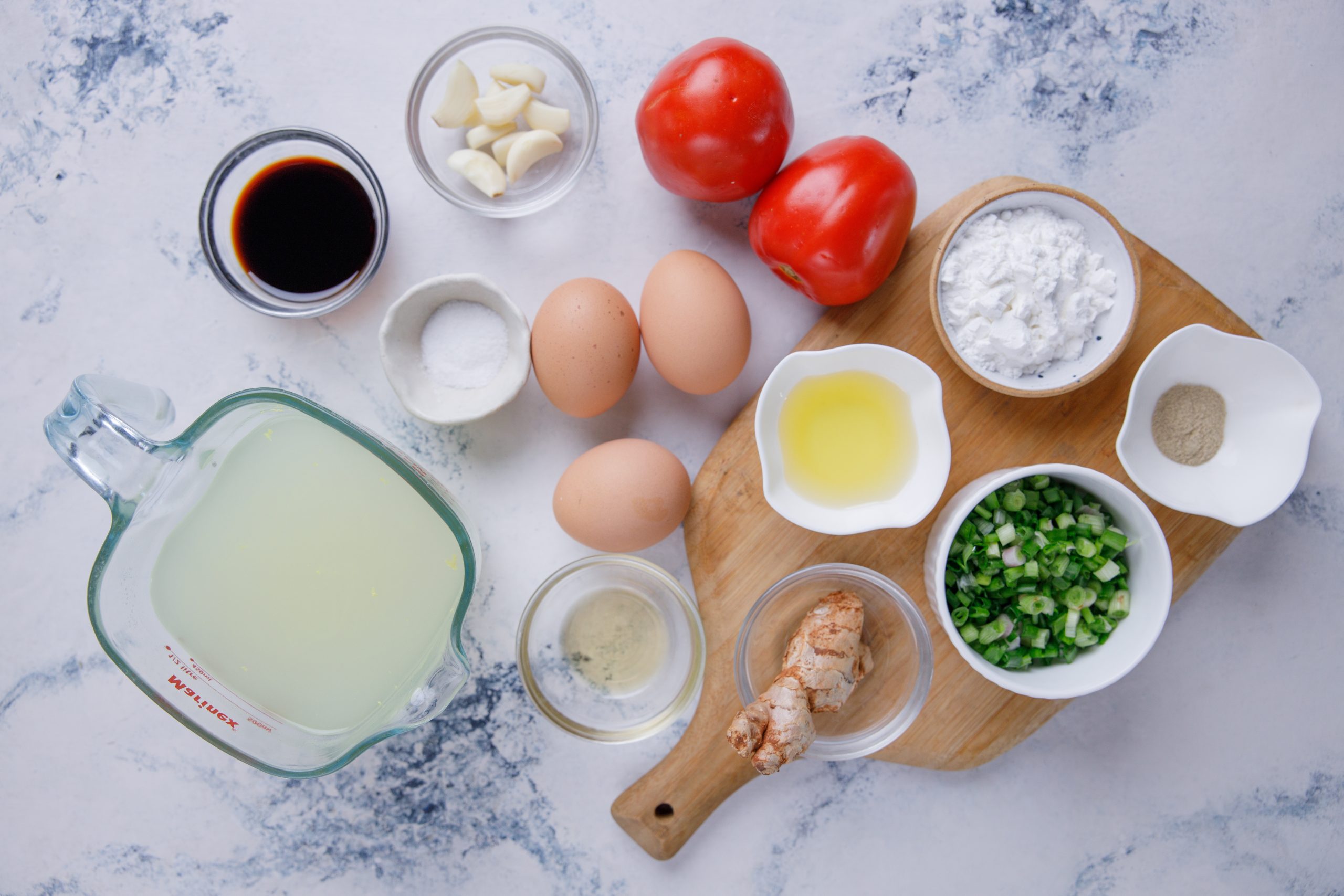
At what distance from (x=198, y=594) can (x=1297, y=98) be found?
7.15ft

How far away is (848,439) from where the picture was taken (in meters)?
1.40

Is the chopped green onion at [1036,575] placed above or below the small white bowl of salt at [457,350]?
below

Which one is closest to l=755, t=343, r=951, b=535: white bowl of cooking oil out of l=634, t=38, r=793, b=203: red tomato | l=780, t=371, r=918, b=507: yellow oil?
l=780, t=371, r=918, b=507: yellow oil

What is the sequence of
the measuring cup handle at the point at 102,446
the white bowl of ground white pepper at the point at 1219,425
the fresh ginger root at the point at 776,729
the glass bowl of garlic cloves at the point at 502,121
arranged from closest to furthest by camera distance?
the measuring cup handle at the point at 102,446 → the fresh ginger root at the point at 776,729 → the white bowl of ground white pepper at the point at 1219,425 → the glass bowl of garlic cloves at the point at 502,121

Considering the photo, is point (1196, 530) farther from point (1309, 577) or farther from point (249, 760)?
point (249, 760)

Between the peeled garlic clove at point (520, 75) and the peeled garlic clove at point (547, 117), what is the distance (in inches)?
1.3

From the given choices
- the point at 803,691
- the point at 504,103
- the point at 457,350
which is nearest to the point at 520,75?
the point at 504,103

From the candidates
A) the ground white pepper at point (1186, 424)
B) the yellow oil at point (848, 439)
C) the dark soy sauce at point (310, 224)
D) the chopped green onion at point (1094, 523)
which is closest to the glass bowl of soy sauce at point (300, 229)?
the dark soy sauce at point (310, 224)

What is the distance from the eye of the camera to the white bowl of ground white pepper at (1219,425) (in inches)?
52.1

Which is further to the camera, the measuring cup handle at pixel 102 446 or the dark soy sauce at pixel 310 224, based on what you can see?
the dark soy sauce at pixel 310 224

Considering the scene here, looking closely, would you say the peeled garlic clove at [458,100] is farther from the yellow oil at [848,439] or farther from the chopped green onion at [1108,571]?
the chopped green onion at [1108,571]

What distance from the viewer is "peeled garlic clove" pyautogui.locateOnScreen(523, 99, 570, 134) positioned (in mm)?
1432

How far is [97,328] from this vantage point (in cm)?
154

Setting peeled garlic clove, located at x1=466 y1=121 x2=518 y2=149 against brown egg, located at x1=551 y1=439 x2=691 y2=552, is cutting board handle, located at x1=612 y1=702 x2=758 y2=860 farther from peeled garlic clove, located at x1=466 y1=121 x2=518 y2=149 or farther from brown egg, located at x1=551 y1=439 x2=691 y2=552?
peeled garlic clove, located at x1=466 y1=121 x2=518 y2=149
